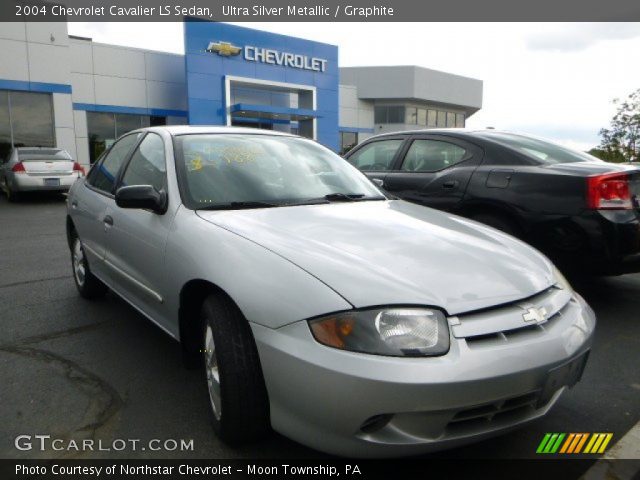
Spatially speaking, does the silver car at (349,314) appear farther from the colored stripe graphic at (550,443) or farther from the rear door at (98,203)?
the rear door at (98,203)

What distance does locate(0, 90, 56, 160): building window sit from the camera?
18.0 m

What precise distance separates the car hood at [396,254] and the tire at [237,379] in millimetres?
358

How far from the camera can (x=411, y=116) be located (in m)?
41.8

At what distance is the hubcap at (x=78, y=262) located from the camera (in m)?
4.34

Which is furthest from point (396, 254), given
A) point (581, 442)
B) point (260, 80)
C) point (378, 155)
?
point (260, 80)

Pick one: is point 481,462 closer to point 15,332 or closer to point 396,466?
point 396,466

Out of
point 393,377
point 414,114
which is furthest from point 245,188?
point 414,114

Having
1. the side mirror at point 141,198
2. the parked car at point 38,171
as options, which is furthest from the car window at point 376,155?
the parked car at point 38,171

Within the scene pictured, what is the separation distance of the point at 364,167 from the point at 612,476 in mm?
4243

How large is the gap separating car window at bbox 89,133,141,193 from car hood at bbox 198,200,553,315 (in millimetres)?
1516

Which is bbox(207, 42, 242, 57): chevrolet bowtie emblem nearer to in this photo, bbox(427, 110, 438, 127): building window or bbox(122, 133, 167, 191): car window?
bbox(122, 133, 167, 191): car window

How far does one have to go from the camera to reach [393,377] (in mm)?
1709

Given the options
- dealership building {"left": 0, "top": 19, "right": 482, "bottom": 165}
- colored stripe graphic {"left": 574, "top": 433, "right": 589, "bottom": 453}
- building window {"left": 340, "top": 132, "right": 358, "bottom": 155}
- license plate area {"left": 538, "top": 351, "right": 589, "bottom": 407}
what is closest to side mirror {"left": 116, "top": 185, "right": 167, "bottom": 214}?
license plate area {"left": 538, "top": 351, "right": 589, "bottom": 407}

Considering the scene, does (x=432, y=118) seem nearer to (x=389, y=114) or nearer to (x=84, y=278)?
(x=389, y=114)
